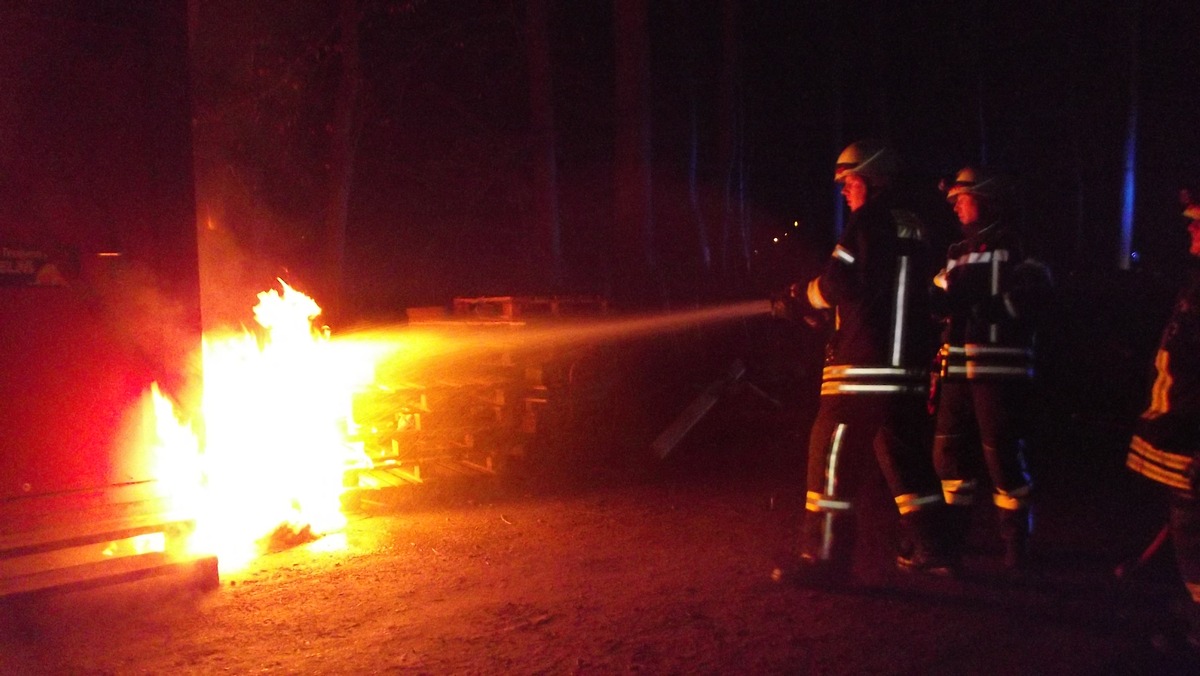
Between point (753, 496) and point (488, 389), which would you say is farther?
point (488, 389)

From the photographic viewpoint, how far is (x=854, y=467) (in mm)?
4426

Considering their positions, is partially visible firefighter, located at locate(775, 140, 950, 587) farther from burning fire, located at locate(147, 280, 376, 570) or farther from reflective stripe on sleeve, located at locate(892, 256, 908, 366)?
burning fire, located at locate(147, 280, 376, 570)

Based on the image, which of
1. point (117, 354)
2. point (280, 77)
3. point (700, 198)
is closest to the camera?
point (117, 354)

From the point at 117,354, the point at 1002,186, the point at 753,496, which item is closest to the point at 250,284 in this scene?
the point at 117,354

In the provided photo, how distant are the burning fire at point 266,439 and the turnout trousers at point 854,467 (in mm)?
2961

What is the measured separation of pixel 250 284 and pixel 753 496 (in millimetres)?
4366

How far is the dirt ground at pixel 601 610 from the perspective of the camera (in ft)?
12.1

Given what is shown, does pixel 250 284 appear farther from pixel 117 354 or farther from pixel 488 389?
pixel 117 354

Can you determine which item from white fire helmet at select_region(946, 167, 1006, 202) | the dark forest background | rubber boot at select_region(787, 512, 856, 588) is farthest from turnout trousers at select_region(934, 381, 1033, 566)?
the dark forest background

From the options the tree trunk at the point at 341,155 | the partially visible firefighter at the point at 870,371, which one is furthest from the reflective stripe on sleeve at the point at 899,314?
the tree trunk at the point at 341,155

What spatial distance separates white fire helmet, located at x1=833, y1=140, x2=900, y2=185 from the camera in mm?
4512

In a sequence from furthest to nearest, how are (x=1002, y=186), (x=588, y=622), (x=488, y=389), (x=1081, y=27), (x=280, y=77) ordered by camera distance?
(x=1081, y=27) < (x=280, y=77) < (x=488, y=389) < (x=1002, y=186) < (x=588, y=622)

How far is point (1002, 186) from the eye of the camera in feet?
15.9

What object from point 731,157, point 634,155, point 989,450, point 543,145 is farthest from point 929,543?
point 543,145
